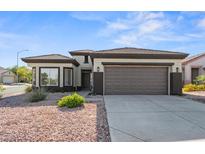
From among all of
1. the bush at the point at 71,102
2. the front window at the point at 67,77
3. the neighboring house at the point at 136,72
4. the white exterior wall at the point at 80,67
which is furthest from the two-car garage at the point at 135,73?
the white exterior wall at the point at 80,67

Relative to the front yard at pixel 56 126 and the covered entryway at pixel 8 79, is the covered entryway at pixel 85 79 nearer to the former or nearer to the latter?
the front yard at pixel 56 126

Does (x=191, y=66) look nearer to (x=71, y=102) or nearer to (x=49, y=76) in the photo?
(x=49, y=76)

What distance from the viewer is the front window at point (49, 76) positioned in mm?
22859

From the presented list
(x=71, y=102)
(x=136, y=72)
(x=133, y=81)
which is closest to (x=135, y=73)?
(x=136, y=72)

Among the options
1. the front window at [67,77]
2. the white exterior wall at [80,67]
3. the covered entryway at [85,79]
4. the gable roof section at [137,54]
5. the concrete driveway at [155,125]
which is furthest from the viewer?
the covered entryway at [85,79]

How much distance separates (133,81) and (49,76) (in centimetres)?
815

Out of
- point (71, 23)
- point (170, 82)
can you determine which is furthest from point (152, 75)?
point (71, 23)

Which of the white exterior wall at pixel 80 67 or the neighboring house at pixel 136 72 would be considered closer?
the neighboring house at pixel 136 72

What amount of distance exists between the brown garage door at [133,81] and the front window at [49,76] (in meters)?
6.06

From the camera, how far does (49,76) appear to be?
75.5 feet

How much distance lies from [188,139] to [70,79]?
1846cm

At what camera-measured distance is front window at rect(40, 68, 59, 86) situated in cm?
2286

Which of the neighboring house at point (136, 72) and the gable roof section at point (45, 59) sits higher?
the gable roof section at point (45, 59)

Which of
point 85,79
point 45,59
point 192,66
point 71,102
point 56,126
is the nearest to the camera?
point 56,126
